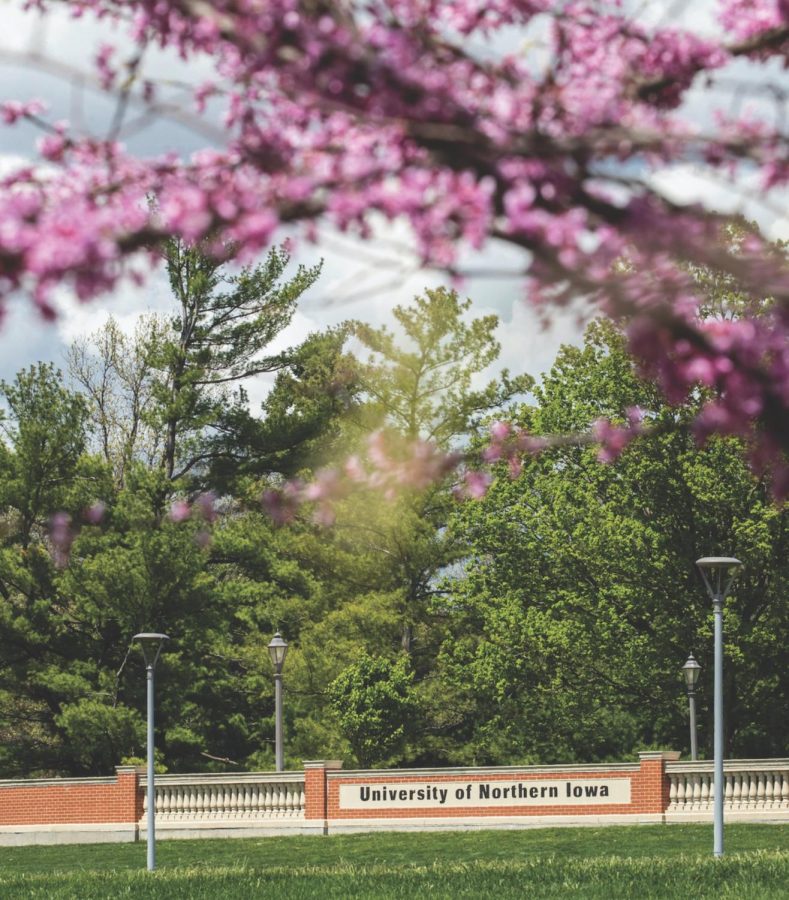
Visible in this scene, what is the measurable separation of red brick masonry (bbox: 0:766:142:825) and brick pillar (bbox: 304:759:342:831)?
12.4 ft

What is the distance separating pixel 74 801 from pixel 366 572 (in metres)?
9.31

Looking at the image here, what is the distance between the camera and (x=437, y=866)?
60.8 ft

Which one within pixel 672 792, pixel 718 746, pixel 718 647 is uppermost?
pixel 718 647

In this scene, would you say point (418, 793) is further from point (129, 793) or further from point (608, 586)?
point (608, 586)

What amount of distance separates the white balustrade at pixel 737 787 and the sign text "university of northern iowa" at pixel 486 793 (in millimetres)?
974

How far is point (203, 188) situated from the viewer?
382cm

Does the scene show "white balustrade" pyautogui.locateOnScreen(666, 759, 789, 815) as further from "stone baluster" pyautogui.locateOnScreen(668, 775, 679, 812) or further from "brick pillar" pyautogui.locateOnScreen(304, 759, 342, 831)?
"brick pillar" pyautogui.locateOnScreen(304, 759, 342, 831)

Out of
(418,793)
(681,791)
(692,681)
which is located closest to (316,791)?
(418,793)

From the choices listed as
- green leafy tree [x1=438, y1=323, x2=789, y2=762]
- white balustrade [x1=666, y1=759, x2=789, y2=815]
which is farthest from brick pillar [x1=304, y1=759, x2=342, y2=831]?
white balustrade [x1=666, y1=759, x2=789, y2=815]

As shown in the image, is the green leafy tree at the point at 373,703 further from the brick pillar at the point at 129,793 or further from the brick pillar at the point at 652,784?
the brick pillar at the point at 652,784

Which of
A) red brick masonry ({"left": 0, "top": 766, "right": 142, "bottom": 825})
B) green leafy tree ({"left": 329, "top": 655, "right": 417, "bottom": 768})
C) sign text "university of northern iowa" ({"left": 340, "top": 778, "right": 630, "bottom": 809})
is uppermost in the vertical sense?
green leafy tree ({"left": 329, "top": 655, "right": 417, "bottom": 768})

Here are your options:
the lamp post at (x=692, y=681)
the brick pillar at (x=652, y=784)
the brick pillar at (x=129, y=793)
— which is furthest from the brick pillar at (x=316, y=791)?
the lamp post at (x=692, y=681)

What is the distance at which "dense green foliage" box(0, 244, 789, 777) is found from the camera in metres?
30.8

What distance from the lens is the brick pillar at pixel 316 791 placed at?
92.5ft
